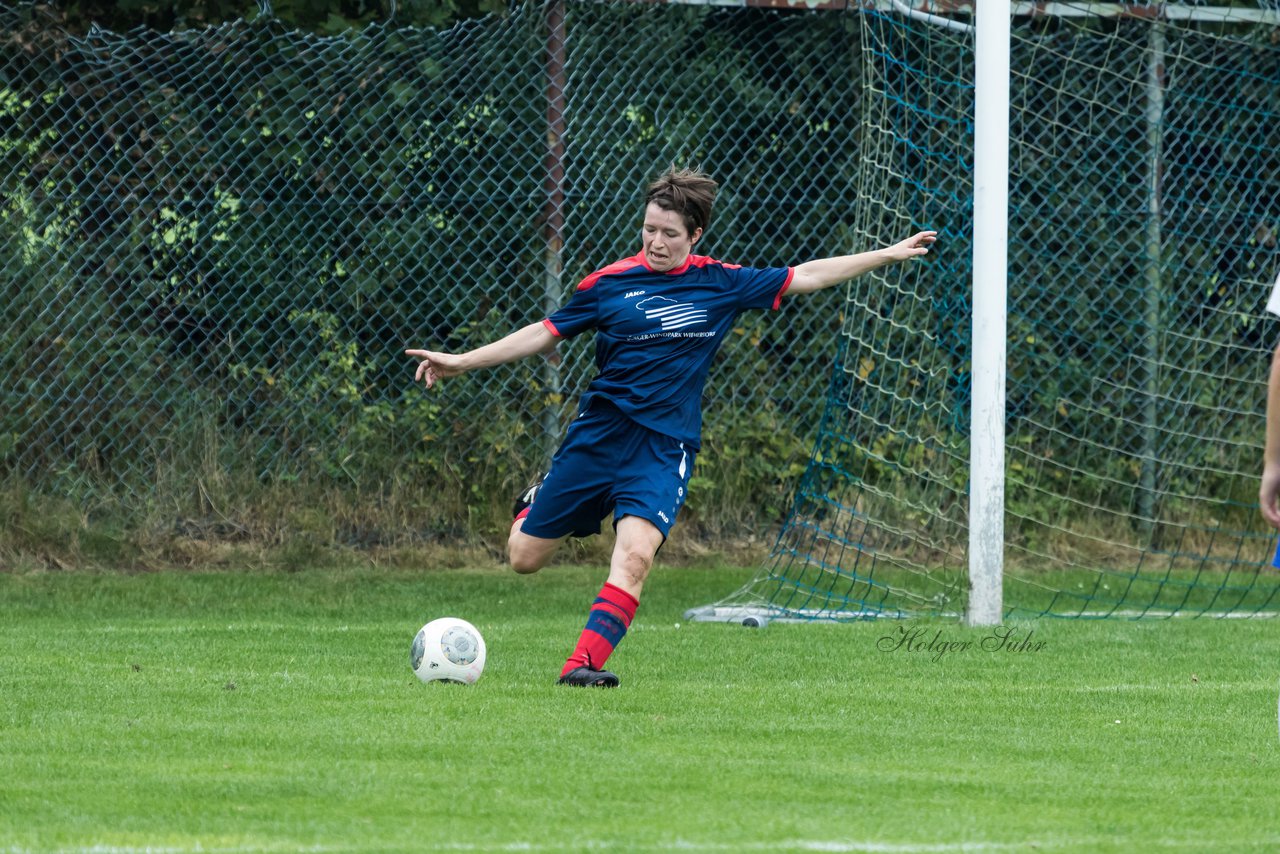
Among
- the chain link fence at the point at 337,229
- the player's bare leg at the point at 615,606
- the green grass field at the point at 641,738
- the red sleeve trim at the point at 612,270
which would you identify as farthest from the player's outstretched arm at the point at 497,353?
the chain link fence at the point at 337,229

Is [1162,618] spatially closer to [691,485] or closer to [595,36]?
[691,485]

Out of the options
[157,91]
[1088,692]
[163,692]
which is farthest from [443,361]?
[157,91]

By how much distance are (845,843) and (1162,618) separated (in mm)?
5350

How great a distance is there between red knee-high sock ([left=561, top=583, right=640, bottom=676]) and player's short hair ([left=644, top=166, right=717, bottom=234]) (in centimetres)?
136

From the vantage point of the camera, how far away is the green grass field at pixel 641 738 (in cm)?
360

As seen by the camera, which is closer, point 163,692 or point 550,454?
point 163,692

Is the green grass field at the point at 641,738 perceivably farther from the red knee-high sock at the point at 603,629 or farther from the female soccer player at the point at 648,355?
the female soccer player at the point at 648,355

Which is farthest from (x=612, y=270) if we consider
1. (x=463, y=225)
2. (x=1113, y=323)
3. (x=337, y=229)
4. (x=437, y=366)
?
(x=1113, y=323)

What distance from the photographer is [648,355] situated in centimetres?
623

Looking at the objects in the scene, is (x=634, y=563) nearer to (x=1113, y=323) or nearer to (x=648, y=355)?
(x=648, y=355)

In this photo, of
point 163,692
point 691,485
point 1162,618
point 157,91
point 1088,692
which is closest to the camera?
point 163,692

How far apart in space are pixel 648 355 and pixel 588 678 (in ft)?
4.04

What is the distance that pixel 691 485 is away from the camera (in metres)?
9.82

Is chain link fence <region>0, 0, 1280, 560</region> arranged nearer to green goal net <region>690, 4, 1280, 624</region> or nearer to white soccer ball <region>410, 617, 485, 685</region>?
green goal net <region>690, 4, 1280, 624</region>
